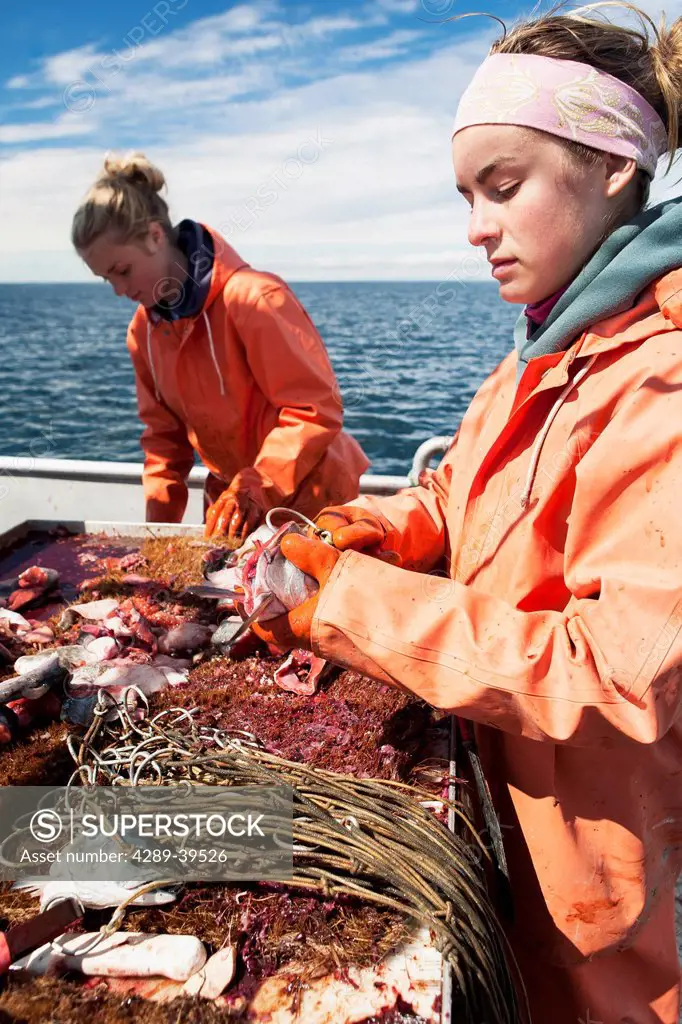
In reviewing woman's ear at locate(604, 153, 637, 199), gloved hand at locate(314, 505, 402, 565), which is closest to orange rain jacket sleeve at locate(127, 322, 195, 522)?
gloved hand at locate(314, 505, 402, 565)

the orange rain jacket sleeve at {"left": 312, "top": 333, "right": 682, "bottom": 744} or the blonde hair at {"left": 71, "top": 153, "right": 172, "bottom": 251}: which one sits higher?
the blonde hair at {"left": 71, "top": 153, "right": 172, "bottom": 251}

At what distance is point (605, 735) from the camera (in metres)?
1.71

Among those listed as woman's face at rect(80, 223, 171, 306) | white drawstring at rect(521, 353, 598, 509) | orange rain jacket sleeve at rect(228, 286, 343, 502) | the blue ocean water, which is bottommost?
the blue ocean water

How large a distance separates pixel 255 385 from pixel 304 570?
2.82 metres

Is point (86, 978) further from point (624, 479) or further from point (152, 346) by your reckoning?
point (152, 346)

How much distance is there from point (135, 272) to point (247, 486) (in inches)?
52.8

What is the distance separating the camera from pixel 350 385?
95.9 ft

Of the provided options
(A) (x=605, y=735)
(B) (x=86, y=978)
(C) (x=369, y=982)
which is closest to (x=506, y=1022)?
(C) (x=369, y=982)

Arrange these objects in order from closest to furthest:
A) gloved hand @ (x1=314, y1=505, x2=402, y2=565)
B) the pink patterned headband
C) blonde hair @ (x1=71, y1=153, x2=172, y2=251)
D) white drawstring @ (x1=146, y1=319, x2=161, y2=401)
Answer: the pink patterned headband → gloved hand @ (x1=314, y1=505, x2=402, y2=565) → blonde hair @ (x1=71, y1=153, x2=172, y2=251) → white drawstring @ (x1=146, y1=319, x2=161, y2=401)

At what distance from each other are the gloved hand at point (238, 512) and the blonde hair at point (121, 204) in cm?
149

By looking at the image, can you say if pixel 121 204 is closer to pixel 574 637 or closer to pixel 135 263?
pixel 135 263

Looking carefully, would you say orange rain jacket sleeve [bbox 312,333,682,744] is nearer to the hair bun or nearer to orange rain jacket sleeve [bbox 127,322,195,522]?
the hair bun

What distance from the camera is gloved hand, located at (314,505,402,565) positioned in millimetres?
2305

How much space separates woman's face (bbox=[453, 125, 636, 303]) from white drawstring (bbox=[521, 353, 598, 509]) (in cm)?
25
